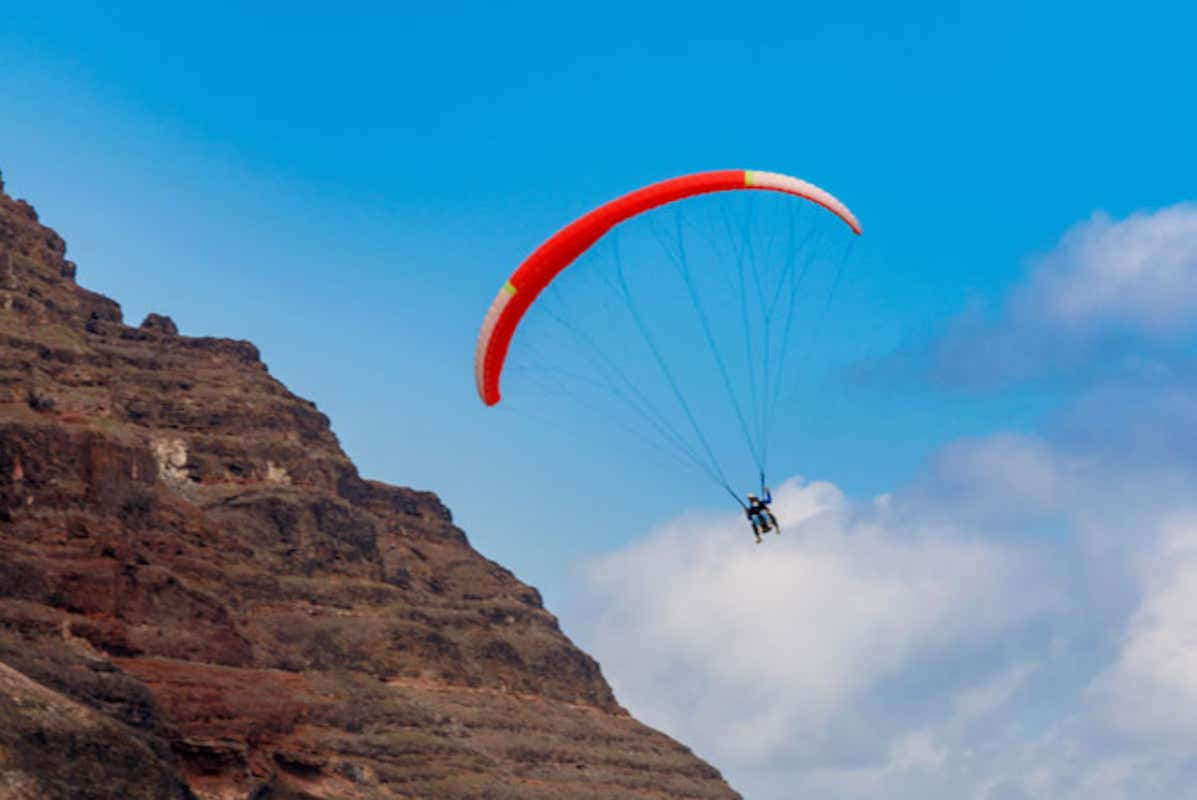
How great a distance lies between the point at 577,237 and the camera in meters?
48.7

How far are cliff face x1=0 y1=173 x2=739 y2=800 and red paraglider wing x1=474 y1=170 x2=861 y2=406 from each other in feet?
64.0

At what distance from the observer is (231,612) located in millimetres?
86312

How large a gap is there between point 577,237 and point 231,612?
147 feet

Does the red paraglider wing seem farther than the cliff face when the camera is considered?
No

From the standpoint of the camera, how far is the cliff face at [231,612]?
213 ft

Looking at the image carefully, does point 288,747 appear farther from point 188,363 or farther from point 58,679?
point 188,363

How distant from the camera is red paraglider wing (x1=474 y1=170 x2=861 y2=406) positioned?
159 feet

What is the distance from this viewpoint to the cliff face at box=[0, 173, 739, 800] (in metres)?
64.8

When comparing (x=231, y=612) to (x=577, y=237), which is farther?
(x=231, y=612)

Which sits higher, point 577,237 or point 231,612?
point 231,612

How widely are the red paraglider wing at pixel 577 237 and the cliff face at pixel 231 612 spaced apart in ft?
64.0

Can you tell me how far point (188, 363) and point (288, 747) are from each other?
69.8 meters

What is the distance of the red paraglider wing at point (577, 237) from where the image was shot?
4859 centimetres

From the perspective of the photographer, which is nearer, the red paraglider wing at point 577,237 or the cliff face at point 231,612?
the red paraglider wing at point 577,237
